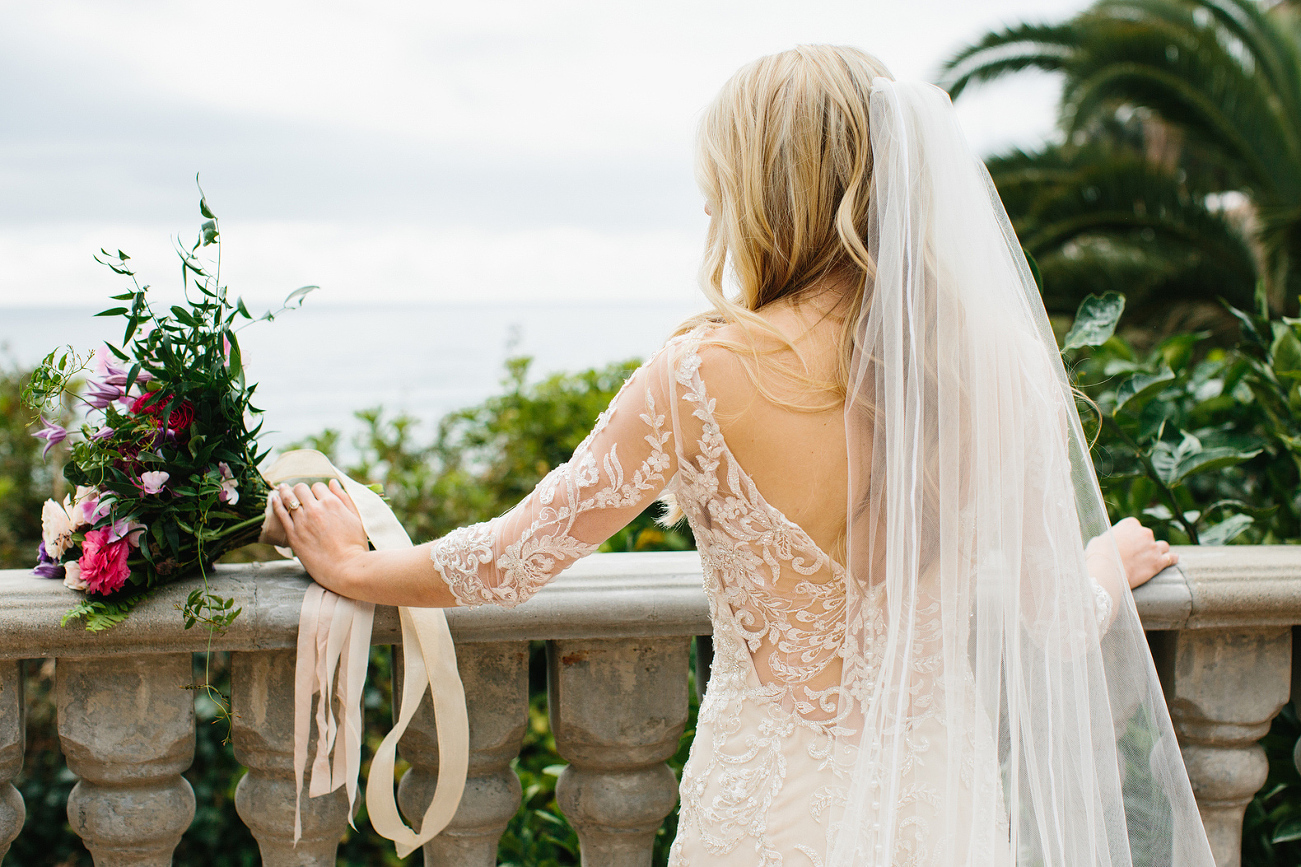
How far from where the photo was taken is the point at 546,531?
50.0 inches

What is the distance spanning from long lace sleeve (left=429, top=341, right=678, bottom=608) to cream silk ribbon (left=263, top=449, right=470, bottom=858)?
0.15 m

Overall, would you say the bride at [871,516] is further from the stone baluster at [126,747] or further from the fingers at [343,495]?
the stone baluster at [126,747]

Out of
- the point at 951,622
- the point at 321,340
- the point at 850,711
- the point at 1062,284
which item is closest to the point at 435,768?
the point at 850,711

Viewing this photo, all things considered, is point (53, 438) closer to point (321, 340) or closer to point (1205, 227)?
point (1205, 227)

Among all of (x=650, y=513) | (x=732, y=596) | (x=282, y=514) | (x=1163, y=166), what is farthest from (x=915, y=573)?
(x=1163, y=166)

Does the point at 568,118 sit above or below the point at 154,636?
above

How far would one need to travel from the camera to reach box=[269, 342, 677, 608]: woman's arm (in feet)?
4.06

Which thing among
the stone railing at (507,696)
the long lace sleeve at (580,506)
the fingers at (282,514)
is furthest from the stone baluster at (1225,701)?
the fingers at (282,514)

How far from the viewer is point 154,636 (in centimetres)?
138

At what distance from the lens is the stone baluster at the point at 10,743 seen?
1411mm

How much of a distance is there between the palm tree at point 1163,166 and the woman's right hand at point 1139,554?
5.73 metres

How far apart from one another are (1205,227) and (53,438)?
25.7 ft

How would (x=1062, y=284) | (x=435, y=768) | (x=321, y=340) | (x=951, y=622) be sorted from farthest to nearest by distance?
1. (x=321, y=340)
2. (x=1062, y=284)
3. (x=435, y=768)
4. (x=951, y=622)

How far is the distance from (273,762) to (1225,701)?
65.0 inches
